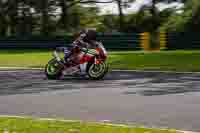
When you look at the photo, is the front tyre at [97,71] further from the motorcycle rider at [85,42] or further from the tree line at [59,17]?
the tree line at [59,17]

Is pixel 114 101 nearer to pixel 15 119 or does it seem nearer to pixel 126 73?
pixel 15 119

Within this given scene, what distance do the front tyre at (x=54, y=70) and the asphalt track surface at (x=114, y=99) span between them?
0.83 feet

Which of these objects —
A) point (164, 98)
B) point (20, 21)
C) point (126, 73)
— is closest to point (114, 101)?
point (164, 98)

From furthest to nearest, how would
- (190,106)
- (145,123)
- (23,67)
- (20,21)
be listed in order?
(20,21) < (23,67) < (190,106) < (145,123)

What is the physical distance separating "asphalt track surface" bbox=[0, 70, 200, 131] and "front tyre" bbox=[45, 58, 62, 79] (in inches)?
10.0

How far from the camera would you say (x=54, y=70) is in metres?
15.6

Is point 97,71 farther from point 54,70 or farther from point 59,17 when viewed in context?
point 59,17

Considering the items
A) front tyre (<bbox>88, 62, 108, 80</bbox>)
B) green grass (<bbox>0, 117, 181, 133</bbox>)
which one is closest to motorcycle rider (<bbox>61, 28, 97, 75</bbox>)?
front tyre (<bbox>88, 62, 108, 80</bbox>)

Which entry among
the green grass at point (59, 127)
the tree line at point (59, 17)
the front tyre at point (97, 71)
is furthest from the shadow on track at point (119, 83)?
the tree line at point (59, 17)

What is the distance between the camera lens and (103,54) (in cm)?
1507

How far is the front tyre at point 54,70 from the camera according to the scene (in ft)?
50.8

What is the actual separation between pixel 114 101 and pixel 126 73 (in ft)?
21.0

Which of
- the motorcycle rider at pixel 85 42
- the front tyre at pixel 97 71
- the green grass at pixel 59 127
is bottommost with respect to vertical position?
the front tyre at pixel 97 71

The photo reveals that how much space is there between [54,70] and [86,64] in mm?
1006
